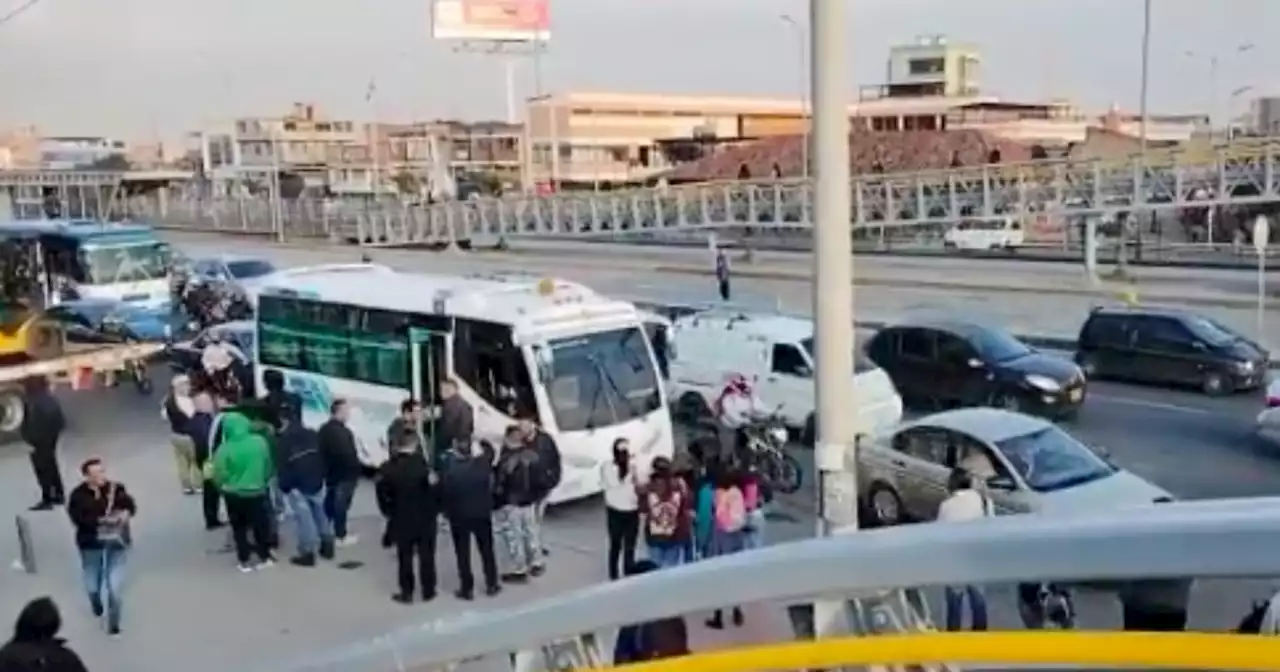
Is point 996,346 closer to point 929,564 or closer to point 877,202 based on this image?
point 929,564

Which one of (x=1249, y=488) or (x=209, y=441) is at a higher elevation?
(x=209, y=441)

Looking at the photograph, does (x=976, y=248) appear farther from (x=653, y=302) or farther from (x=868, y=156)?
(x=868, y=156)

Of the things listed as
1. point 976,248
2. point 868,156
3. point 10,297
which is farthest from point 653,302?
point 868,156

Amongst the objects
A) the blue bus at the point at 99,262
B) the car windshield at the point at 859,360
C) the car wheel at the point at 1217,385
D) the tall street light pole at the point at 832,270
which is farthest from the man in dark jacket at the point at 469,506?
the blue bus at the point at 99,262

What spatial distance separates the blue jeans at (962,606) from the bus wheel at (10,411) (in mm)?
18500

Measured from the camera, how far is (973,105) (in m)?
96.0

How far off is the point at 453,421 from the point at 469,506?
286 cm

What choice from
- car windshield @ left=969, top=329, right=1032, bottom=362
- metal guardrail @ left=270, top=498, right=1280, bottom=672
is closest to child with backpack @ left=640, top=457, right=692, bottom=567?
metal guardrail @ left=270, top=498, right=1280, bottom=672

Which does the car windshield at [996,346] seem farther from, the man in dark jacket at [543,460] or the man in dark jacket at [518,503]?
the man in dark jacket at [518,503]

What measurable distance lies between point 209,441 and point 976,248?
38667mm

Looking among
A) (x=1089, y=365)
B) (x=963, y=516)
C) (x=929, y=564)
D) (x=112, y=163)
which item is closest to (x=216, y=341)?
(x=1089, y=365)

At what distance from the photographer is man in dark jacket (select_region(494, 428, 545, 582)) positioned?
11.1 meters

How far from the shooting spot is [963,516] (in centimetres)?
938

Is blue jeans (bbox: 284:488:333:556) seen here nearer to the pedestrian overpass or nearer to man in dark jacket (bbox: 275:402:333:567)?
man in dark jacket (bbox: 275:402:333:567)
